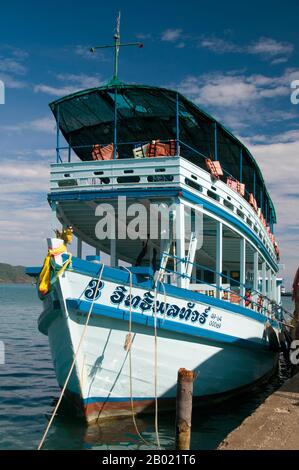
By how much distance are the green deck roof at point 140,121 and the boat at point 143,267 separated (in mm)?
34

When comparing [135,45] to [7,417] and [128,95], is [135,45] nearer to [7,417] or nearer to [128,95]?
[128,95]

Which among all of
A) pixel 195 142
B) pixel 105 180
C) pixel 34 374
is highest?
pixel 195 142

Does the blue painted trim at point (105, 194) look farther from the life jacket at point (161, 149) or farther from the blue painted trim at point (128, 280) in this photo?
the blue painted trim at point (128, 280)

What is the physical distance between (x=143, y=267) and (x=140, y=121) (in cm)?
544

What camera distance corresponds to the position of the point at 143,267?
30.3ft

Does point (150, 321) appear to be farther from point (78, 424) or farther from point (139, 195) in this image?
point (139, 195)

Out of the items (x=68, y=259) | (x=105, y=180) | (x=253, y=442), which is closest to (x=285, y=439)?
(x=253, y=442)

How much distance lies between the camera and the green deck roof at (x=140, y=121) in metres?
11.8

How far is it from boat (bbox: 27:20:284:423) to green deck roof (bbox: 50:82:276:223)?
0.03 metres

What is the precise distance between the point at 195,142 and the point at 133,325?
6.36m

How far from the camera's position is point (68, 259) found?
858 cm

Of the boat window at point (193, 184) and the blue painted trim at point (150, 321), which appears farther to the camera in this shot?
the boat window at point (193, 184)

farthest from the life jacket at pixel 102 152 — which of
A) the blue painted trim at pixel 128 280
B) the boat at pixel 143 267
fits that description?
the blue painted trim at pixel 128 280

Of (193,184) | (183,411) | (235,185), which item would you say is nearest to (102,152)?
(193,184)
